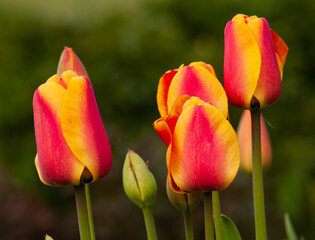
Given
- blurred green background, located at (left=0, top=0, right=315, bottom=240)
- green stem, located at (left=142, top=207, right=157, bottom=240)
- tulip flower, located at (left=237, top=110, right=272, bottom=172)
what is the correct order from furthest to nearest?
blurred green background, located at (left=0, top=0, right=315, bottom=240) → tulip flower, located at (left=237, top=110, right=272, bottom=172) → green stem, located at (left=142, top=207, right=157, bottom=240)

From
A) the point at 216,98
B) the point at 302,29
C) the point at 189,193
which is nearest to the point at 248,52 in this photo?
the point at 216,98

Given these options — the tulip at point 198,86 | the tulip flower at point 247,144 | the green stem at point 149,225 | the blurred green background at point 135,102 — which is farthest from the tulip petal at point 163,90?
the blurred green background at point 135,102

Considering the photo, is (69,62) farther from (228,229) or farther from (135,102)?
(135,102)

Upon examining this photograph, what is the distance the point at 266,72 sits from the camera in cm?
73

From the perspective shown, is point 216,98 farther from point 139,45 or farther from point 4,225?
point 139,45

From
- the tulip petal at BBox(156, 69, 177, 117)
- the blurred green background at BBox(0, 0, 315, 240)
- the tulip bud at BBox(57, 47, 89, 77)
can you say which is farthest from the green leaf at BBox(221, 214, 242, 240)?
the blurred green background at BBox(0, 0, 315, 240)

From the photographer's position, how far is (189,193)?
74 centimetres

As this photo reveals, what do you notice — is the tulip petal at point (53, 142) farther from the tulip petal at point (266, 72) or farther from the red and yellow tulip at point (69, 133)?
the tulip petal at point (266, 72)

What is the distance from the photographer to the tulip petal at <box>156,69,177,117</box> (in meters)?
0.75

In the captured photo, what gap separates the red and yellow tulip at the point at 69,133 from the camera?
69 cm

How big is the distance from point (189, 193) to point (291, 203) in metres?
2.35

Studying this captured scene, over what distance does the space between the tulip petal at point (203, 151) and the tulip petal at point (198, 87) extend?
0.18 feet

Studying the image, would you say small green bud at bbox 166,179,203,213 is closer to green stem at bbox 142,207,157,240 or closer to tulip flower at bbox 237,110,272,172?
green stem at bbox 142,207,157,240

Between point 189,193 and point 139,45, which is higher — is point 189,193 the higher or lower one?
the lower one
